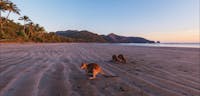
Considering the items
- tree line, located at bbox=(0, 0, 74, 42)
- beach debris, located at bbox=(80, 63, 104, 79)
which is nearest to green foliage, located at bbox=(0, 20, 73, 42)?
tree line, located at bbox=(0, 0, 74, 42)

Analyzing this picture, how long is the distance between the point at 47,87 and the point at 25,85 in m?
0.55

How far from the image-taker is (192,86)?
4.91 m

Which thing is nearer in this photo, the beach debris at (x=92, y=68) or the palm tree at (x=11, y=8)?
the beach debris at (x=92, y=68)

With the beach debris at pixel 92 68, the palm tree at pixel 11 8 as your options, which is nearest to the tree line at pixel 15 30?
the palm tree at pixel 11 8

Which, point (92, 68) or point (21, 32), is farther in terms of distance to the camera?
point (21, 32)

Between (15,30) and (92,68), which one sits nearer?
(92,68)

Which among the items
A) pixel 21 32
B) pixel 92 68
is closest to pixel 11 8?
pixel 21 32

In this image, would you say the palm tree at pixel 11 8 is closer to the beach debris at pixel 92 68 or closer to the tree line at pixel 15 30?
the tree line at pixel 15 30

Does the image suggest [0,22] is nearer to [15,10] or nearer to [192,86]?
[15,10]

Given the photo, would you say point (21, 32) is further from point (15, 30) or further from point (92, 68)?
point (92, 68)

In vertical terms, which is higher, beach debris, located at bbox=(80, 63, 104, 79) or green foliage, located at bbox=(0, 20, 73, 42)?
green foliage, located at bbox=(0, 20, 73, 42)

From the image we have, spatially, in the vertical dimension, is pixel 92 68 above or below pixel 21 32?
below

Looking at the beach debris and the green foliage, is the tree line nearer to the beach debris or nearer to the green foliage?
the green foliage

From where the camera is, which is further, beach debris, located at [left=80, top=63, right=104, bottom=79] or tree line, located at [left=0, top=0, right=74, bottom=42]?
tree line, located at [left=0, top=0, right=74, bottom=42]
